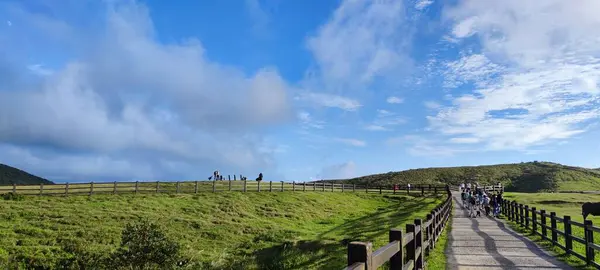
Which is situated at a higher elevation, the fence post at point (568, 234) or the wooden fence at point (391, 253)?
the wooden fence at point (391, 253)

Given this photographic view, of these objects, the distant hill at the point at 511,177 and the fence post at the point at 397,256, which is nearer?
the fence post at the point at 397,256

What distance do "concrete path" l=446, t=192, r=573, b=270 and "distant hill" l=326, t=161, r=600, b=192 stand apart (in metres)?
68.8

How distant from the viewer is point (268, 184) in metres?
48.0

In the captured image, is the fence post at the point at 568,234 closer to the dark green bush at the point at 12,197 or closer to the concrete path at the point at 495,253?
the concrete path at the point at 495,253

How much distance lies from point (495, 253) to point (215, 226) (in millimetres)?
20569

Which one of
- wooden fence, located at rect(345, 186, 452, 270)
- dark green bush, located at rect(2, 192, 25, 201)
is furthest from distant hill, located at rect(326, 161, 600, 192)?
wooden fence, located at rect(345, 186, 452, 270)

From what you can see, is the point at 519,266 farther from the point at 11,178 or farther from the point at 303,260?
the point at 11,178

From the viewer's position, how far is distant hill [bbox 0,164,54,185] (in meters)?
88.1

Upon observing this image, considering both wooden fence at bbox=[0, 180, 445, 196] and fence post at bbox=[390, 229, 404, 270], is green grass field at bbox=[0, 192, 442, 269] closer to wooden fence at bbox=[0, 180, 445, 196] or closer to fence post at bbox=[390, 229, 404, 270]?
wooden fence at bbox=[0, 180, 445, 196]

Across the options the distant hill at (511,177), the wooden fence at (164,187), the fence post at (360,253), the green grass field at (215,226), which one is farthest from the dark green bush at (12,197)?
the distant hill at (511,177)

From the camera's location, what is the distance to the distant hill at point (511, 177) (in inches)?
3243

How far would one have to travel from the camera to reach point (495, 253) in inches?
516

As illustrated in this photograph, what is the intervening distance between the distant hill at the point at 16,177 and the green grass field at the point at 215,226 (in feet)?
223

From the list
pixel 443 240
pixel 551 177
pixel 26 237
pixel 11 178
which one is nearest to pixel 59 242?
pixel 26 237
